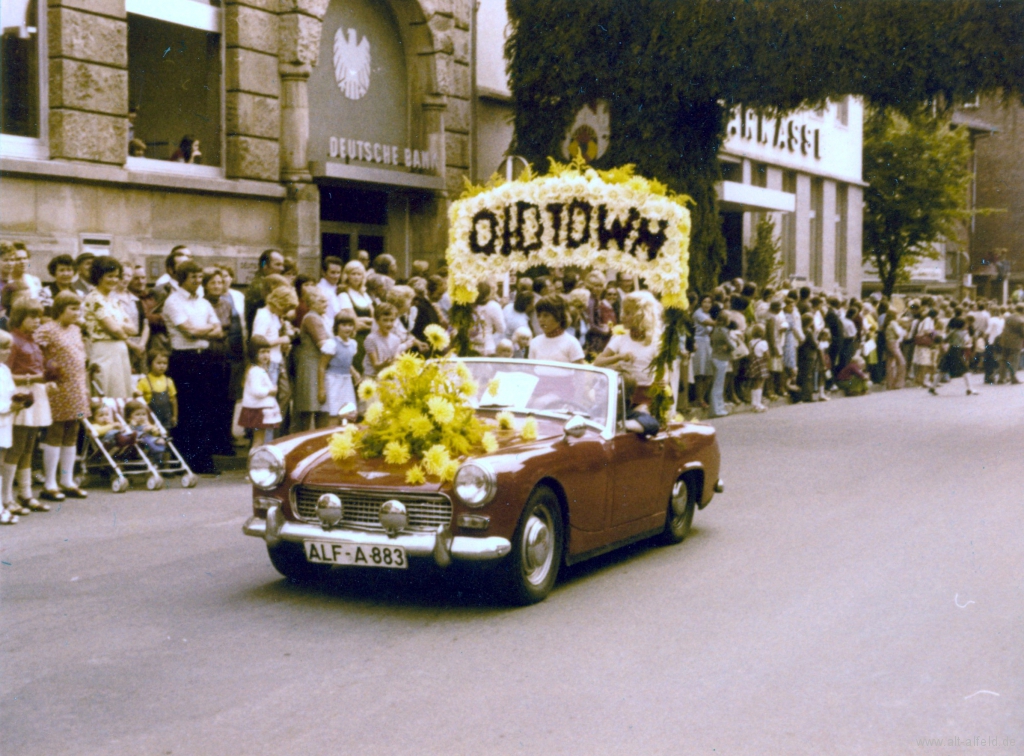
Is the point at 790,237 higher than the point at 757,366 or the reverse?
higher

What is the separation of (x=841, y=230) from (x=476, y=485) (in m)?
35.6

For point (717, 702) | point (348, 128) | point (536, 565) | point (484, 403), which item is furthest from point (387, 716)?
point (348, 128)

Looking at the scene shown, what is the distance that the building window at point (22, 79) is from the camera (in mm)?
15266

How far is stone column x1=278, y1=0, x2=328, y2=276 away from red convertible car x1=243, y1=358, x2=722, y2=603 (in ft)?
36.3

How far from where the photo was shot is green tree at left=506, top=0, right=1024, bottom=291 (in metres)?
19.3

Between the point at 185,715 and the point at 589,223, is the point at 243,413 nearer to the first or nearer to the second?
the point at 589,223

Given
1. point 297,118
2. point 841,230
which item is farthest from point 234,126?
point 841,230

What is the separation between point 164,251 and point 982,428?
37.1 feet

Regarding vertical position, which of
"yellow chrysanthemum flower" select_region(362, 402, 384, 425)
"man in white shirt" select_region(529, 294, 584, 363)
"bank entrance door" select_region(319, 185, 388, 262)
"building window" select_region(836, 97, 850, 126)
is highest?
"building window" select_region(836, 97, 850, 126)

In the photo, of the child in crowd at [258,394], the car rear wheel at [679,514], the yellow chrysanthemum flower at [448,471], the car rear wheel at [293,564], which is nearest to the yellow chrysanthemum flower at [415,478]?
the yellow chrysanthemum flower at [448,471]

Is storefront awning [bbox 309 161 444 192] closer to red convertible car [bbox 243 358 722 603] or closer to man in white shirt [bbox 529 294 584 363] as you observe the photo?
man in white shirt [bbox 529 294 584 363]

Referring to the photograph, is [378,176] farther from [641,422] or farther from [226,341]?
[641,422]

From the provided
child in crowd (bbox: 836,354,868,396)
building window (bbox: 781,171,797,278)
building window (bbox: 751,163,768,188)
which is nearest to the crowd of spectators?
child in crowd (bbox: 836,354,868,396)

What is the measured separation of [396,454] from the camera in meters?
7.15
